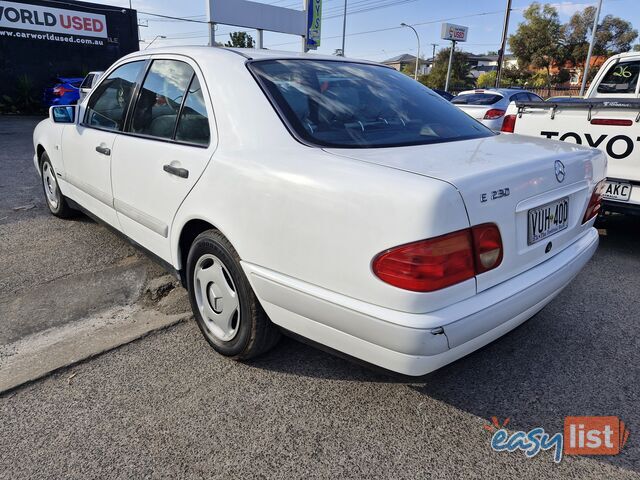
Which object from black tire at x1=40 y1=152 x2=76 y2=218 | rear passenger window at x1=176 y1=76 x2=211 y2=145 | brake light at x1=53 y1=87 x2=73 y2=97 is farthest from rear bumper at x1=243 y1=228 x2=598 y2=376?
brake light at x1=53 y1=87 x2=73 y2=97

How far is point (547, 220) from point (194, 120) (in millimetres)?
1848

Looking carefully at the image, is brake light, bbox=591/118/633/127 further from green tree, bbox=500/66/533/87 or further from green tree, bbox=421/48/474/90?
green tree, bbox=421/48/474/90

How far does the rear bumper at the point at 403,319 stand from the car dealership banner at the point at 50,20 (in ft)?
66.0

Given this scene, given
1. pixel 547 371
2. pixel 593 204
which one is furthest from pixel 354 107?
pixel 547 371

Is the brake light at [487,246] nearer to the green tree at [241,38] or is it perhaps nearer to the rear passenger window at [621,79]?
the rear passenger window at [621,79]

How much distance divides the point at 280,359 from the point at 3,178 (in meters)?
6.29

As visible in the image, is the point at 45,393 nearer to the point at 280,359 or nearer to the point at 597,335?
the point at 280,359

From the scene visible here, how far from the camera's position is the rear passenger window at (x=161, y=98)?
9.07 feet

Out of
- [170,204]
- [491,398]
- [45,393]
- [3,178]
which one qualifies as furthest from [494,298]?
[3,178]

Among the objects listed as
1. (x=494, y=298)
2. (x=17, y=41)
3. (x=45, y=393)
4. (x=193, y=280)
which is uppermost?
(x=17, y=41)

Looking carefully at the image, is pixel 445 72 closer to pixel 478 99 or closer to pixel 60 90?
pixel 60 90

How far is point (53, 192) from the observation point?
484 centimetres

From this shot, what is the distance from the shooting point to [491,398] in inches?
91.8

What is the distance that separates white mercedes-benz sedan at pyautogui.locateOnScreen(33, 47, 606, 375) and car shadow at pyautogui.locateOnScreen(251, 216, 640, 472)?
289 mm
